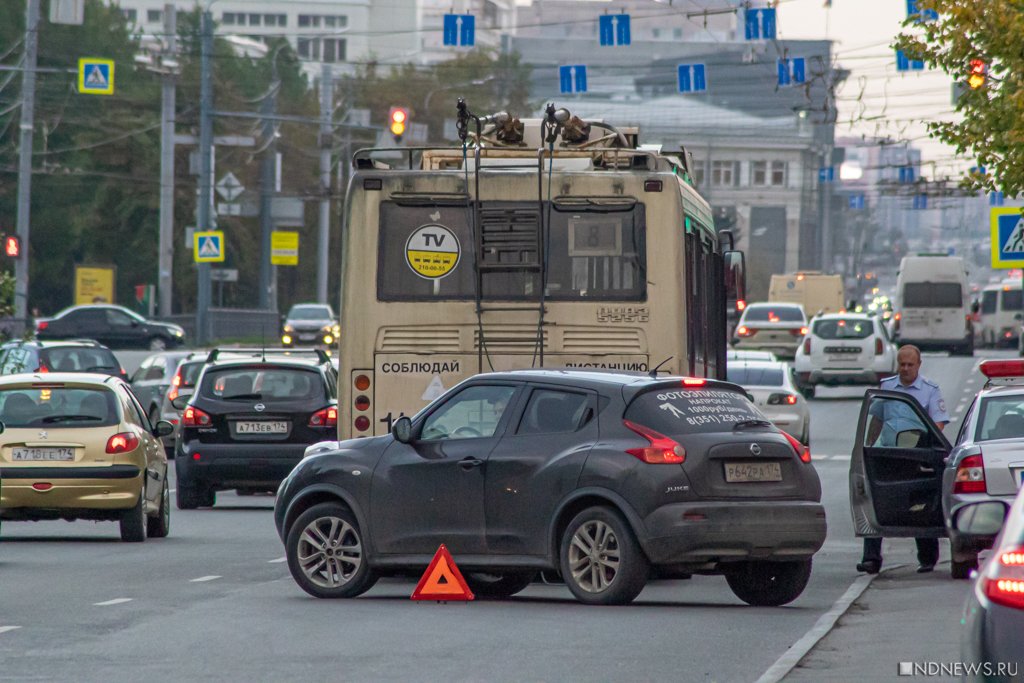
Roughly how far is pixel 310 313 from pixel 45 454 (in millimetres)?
53962

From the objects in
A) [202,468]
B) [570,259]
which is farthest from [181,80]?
[570,259]

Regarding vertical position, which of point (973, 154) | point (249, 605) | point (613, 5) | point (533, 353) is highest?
point (613, 5)

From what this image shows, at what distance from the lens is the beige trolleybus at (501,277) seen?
15875 millimetres

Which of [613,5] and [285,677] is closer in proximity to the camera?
[285,677]

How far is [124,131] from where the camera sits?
8762cm

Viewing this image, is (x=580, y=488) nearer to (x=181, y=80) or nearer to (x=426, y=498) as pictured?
(x=426, y=498)

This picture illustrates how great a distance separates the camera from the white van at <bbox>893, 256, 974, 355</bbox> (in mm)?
63812

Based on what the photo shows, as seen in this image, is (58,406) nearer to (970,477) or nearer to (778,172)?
(970,477)

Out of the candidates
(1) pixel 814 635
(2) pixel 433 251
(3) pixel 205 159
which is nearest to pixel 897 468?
(2) pixel 433 251

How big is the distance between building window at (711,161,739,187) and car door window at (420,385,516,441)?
13416 cm

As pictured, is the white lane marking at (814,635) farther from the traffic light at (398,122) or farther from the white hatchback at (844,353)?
the white hatchback at (844,353)

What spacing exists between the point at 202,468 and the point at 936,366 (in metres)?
38.8

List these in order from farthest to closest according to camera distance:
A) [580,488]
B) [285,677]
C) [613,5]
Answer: [613,5] → [580,488] → [285,677]

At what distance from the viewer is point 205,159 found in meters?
54.9
